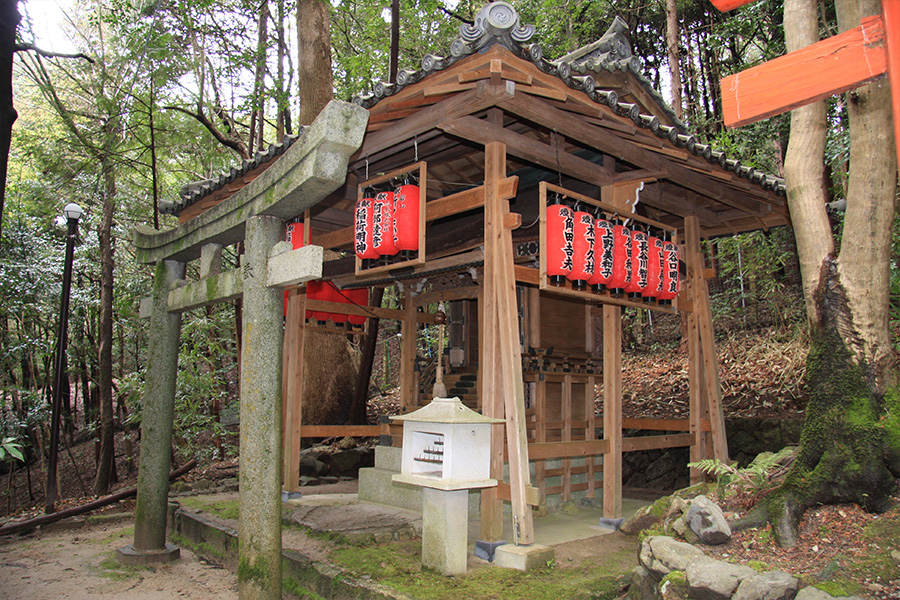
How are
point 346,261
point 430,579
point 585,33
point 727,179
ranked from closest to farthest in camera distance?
point 430,579 < point 727,179 < point 346,261 < point 585,33

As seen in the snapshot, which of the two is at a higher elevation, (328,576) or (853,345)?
(853,345)

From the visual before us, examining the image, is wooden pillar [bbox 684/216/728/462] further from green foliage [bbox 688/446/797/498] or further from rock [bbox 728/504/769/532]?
rock [bbox 728/504/769/532]

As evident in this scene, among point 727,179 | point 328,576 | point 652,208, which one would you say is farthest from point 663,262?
point 328,576

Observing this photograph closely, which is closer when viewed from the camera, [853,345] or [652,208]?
Result: [853,345]

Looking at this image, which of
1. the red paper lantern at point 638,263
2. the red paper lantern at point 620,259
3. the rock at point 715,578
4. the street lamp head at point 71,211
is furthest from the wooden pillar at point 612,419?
the street lamp head at point 71,211

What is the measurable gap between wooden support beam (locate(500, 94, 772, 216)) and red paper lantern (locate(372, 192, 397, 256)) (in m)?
1.58

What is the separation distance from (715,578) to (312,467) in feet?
29.5

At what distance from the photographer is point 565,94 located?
17.5 feet

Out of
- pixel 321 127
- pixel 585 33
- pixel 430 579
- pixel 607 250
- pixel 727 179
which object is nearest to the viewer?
pixel 321 127

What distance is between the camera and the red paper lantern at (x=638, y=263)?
679cm

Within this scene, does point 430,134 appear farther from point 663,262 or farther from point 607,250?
point 663,262

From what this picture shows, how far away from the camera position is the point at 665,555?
4184 millimetres

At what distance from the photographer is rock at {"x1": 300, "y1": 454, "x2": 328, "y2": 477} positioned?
→ 1145 cm

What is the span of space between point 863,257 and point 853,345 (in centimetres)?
68
